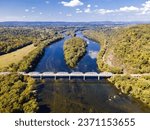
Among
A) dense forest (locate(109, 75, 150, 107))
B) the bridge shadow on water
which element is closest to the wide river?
the bridge shadow on water

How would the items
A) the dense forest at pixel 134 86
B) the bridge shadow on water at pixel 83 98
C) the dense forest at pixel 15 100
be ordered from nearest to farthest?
the dense forest at pixel 15 100
the bridge shadow on water at pixel 83 98
the dense forest at pixel 134 86

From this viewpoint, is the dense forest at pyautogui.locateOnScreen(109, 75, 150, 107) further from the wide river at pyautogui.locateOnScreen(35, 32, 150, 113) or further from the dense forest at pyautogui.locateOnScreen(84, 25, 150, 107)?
the wide river at pyautogui.locateOnScreen(35, 32, 150, 113)

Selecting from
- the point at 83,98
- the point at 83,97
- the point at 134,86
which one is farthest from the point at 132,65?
the point at 83,98

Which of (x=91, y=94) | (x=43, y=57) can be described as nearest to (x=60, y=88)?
(x=91, y=94)

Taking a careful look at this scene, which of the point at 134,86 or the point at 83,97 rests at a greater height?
the point at 134,86

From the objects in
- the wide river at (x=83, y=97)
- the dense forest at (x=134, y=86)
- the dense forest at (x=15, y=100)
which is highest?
the dense forest at (x=15, y=100)

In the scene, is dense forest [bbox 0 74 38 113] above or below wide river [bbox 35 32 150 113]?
above

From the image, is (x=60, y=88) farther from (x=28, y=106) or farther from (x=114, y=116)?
(x=114, y=116)

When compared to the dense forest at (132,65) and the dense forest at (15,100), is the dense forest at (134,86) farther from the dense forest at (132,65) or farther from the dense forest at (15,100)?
the dense forest at (15,100)

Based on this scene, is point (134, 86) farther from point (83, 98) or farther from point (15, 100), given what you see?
point (15, 100)

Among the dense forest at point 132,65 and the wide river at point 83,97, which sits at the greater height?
the dense forest at point 132,65

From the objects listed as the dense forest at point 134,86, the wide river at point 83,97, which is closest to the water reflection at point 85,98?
the wide river at point 83,97
